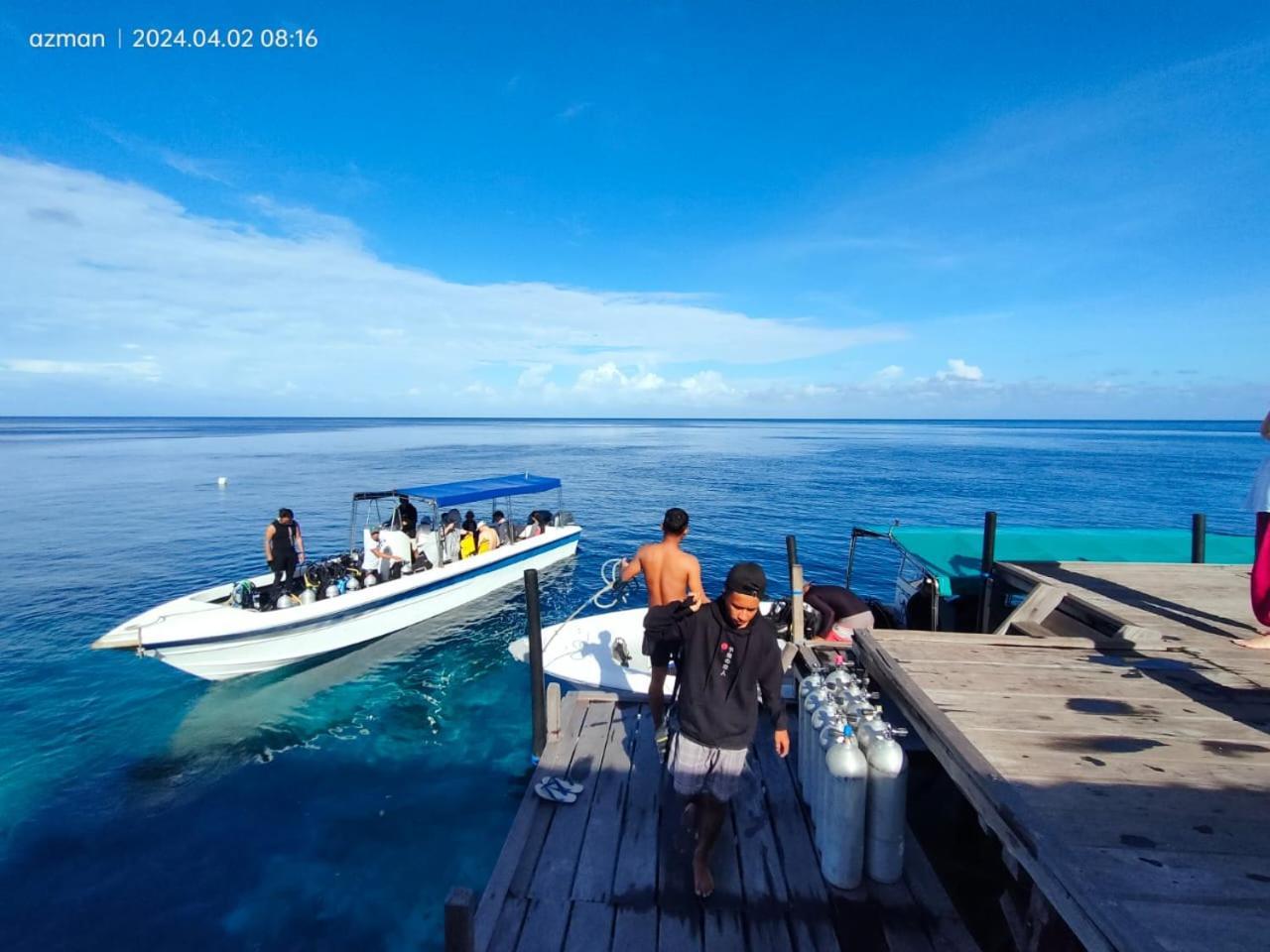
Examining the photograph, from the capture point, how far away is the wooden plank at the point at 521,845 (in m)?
3.78

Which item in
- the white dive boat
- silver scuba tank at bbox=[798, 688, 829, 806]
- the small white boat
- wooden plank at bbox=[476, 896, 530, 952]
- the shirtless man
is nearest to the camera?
wooden plank at bbox=[476, 896, 530, 952]

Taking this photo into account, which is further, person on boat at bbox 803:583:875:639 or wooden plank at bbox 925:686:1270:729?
person on boat at bbox 803:583:875:639

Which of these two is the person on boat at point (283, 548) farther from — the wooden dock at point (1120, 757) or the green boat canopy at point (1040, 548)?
the green boat canopy at point (1040, 548)

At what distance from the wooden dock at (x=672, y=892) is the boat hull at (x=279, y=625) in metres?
8.54

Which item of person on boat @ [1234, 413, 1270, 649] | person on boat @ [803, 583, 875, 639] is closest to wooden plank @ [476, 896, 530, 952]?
person on boat @ [803, 583, 875, 639]

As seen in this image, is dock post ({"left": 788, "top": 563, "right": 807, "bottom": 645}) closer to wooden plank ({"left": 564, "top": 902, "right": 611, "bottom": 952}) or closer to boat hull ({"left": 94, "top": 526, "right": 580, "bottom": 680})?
wooden plank ({"left": 564, "top": 902, "right": 611, "bottom": 952})

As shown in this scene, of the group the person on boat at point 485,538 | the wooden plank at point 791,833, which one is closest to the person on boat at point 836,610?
the wooden plank at point 791,833

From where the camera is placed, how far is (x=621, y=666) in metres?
9.73

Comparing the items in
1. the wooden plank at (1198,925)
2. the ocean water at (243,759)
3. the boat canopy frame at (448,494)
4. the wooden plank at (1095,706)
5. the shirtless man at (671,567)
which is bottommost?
the ocean water at (243,759)

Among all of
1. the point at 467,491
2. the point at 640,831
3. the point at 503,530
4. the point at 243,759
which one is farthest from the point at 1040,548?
the point at 243,759

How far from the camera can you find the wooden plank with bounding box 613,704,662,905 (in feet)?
13.3

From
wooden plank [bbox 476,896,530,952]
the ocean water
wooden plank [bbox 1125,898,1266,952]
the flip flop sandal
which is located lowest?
the ocean water

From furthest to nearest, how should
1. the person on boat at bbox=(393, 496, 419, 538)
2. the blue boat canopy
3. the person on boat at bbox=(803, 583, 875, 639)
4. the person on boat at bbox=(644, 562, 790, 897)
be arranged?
the blue boat canopy
the person on boat at bbox=(393, 496, 419, 538)
the person on boat at bbox=(803, 583, 875, 639)
the person on boat at bbox=(644, 562, 790, 897)

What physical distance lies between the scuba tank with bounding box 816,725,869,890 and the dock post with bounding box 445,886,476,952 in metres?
2.35
